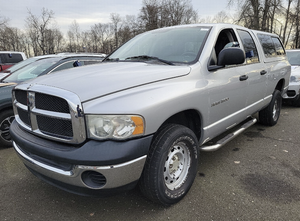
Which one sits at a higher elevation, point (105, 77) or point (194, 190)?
point (105, 77)

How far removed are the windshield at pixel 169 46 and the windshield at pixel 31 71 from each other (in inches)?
81.6

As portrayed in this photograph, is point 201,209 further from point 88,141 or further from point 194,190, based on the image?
point 88,141

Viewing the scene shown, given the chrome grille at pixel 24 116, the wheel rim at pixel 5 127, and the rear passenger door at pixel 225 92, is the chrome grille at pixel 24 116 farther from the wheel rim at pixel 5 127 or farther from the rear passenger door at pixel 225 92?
the rear passenger door at pixel 225 92

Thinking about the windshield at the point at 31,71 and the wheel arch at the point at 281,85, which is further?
the wheel arch at the point at 281,85

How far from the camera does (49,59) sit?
17.3ft

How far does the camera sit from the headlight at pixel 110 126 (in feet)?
5.96

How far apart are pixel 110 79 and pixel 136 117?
1.74 ft

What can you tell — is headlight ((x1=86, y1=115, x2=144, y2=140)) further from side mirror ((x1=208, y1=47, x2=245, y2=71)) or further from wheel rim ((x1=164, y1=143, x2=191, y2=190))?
side mirror ((x1=208, y1=47, x2=245, y2=71))

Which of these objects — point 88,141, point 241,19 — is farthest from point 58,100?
point 241,19

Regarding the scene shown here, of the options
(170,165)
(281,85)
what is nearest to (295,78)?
(281,85)

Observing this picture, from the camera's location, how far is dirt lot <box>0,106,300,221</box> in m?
2.29

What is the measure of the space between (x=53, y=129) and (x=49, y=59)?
386 cm

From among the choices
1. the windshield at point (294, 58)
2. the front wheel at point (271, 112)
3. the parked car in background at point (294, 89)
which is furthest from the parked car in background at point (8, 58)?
the windshield at point (294, 58)

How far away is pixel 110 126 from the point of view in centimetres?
182
